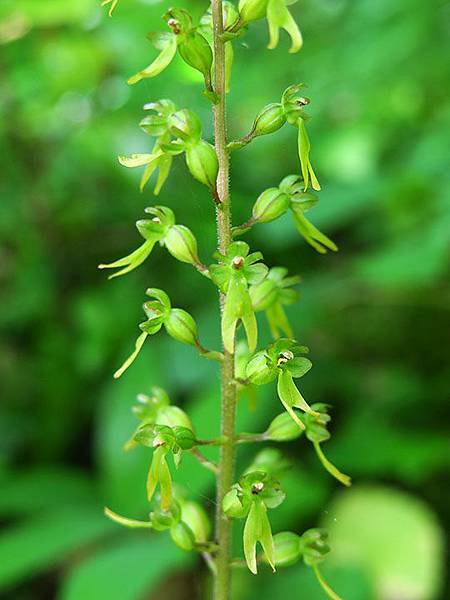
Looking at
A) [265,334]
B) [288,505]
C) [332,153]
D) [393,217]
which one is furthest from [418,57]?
[288,505]

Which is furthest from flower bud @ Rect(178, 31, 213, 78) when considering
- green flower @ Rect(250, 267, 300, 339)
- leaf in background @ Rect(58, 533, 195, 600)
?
leaf in background @ Rect(58, 533, 195, 600)

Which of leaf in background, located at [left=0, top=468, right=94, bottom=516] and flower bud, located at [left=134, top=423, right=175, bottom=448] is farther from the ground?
flower bud, located at [left=134, top=423, right=175, bottom=448]

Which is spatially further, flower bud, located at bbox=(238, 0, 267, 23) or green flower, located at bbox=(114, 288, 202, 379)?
green flower, located at bbox=(114, 288, 202, 379)

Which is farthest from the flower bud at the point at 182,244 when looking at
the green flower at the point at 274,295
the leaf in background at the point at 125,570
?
the leaf in background at the point at 125,570

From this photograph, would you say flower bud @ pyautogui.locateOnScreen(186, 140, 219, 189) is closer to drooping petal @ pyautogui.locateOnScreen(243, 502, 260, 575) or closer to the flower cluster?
the flower cluster

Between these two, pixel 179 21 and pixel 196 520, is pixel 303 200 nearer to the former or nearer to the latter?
pixel 179 21

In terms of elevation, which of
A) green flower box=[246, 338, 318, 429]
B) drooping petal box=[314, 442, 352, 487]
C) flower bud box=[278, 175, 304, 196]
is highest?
flower bud box=[278, 175, 304, 196]

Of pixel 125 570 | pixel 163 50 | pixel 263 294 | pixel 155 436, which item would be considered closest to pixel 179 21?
pixel 163 50
